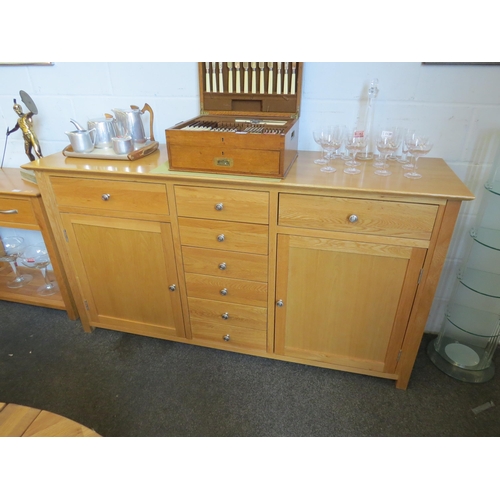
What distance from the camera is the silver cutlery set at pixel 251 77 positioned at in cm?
148

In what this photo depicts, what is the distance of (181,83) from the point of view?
5.42ft

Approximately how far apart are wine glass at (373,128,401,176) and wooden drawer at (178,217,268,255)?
52 cm

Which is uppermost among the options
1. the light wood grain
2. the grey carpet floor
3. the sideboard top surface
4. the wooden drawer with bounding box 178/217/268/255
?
the sideboard top surface

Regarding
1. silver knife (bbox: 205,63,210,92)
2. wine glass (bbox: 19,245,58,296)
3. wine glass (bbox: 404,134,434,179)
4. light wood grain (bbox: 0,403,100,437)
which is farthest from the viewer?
wine glass (bbox: 19,245,58,296)

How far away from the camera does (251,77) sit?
1531 mm

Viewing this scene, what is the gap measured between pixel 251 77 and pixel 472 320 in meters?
1.58

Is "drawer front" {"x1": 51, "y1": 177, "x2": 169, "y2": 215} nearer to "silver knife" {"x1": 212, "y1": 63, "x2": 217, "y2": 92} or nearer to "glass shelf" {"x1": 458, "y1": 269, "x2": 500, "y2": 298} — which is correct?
"silver knife" {"x1": 212, "y1": 63, "x2": 217, "y2": 92}

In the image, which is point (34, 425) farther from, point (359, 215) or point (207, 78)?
point (207, 78)

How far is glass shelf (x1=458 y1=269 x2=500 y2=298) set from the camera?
1.61m

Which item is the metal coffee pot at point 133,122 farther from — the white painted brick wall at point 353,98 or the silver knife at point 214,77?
the silver knife at point 214,77

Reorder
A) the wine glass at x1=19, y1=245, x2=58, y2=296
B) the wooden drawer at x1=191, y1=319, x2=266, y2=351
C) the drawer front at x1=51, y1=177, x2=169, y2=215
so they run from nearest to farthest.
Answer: the drawer front at x1=51, y1=177, x2=169, y2=215 < the wooden drawer at x1=191, y1=319, x2=266, y2=351 < the wine glass at x1=19, y1=245, x2=58, y2=296

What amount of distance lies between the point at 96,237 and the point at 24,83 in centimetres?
99

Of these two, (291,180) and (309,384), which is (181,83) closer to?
(291,180)

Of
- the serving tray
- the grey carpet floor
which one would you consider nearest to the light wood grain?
the grey carpet floor
